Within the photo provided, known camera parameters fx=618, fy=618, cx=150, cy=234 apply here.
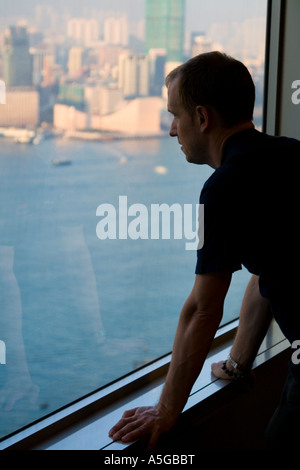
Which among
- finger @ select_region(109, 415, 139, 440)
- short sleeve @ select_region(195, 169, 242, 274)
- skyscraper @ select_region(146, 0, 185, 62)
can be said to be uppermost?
skyscraper @ select_region(146, 0, 185, 62)

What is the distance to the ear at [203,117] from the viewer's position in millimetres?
1550

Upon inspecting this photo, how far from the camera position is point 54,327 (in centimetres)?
183

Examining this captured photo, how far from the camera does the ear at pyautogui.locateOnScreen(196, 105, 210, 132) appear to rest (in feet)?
5.08

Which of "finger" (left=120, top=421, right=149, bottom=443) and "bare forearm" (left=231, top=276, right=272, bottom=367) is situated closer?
"finger" (left=120, top=421, right=149, bottom=443)

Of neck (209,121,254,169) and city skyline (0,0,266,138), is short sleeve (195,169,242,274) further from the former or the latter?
city skyline (0,0,266,138)

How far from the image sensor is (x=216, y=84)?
1529 mm

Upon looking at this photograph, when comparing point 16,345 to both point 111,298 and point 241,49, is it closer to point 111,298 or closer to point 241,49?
point 111,298

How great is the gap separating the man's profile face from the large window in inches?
12.9

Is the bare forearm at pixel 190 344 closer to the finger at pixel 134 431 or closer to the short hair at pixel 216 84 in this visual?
the finger at pixel 134 431

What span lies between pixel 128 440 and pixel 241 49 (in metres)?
1.71

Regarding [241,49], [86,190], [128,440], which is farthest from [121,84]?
[128,440]

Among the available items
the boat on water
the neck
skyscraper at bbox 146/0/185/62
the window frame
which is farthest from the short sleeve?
skyscraper at bbox 146/0/185/62

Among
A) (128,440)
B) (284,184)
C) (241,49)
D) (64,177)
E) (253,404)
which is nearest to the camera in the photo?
(284,184)

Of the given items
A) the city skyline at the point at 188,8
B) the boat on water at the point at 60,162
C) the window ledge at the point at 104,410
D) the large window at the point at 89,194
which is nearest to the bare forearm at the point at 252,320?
the window ledge at the point at 104,410
